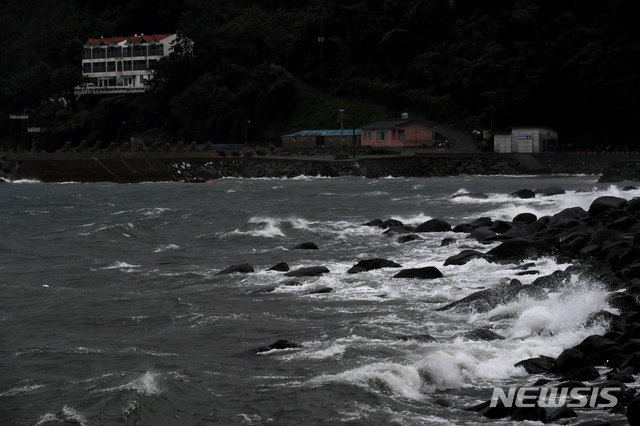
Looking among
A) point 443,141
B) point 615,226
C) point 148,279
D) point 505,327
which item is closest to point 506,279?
point 505,327

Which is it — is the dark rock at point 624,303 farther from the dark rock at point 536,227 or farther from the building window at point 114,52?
Answer: the building window at point 114,52

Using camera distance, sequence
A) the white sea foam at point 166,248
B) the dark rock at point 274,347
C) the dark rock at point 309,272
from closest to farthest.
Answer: the dark rock at point 274,347 < the dark rock at point 309,272 < the white sea foam at point 166,248

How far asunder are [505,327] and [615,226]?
1070cm

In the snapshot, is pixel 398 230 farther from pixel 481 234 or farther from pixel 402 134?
pixel 402 134

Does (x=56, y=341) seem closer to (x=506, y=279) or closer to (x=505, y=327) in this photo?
(x=505, y=327)

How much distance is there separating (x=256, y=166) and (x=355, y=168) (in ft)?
30.9

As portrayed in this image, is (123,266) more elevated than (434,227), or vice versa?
(434,227)

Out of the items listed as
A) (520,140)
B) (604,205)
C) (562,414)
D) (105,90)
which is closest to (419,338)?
(562,414)

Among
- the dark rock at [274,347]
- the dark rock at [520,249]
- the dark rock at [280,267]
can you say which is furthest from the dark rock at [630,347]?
the dark rock at [280,267]

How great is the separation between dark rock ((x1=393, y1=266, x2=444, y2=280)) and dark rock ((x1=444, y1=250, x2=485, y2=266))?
1.56 m

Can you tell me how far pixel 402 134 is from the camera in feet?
271

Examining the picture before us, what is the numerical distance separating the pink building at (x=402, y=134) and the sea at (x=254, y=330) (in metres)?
54.3

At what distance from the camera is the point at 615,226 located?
22812 millimetres

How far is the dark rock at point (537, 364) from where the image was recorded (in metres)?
11.3
